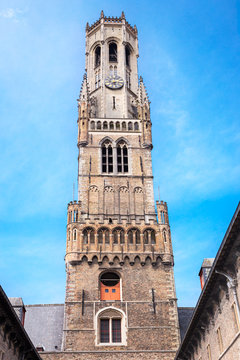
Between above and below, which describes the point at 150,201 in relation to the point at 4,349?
above

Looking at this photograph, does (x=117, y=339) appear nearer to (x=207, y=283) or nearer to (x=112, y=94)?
(x=207, y=283)

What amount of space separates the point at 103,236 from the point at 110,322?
331 inches

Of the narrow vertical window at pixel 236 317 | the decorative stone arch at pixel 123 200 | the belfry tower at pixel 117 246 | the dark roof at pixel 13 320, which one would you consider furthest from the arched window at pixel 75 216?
the narrow vertical window at pixel 236 317

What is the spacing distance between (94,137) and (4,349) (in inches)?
1295

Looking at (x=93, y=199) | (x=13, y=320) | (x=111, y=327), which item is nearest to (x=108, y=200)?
(x=93, y=199)

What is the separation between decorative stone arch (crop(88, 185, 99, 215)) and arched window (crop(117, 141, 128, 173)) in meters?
4.22

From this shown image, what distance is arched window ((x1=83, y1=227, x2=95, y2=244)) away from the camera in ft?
145

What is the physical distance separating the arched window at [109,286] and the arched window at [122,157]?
43.2ft

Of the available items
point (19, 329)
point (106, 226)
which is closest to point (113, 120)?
point (106, 226)

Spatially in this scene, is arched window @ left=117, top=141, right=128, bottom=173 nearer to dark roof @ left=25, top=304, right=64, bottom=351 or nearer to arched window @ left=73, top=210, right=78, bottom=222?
arched window @ left=73, top=210, right=78, bottom=222

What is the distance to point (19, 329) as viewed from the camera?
24.9m

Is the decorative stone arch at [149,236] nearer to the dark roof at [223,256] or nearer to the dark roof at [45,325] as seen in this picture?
the dark roof at [45,325]

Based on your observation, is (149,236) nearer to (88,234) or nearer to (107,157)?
(88,234)

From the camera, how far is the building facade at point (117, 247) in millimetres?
38906
